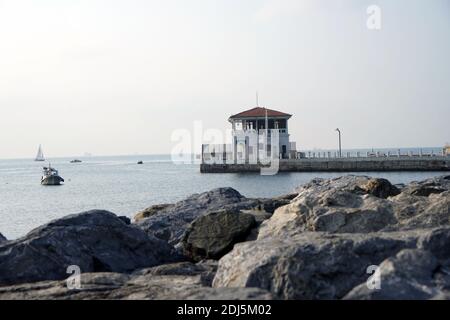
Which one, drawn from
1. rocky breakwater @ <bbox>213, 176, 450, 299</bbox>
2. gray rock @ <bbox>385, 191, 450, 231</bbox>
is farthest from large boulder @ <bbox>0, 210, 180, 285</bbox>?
gray rock @ <bbox>385, 191, 450, 231</bbox>

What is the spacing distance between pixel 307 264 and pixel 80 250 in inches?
137

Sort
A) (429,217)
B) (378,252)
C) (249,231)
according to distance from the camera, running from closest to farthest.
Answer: (378,252) → (429,217) → (249,231)

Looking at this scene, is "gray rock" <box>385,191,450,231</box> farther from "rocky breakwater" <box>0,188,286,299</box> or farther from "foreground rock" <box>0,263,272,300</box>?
"foreground rock" <box>0,263,272,300</box>

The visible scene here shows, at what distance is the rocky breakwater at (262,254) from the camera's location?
4785 mm

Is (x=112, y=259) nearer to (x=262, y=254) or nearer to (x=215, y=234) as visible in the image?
(x=215, y=234)

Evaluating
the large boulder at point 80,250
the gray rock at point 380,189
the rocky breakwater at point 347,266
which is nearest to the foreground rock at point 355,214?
the rocky breakwater at point 347,266

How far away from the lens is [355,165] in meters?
62.7

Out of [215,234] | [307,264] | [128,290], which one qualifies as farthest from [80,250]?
[307,264]

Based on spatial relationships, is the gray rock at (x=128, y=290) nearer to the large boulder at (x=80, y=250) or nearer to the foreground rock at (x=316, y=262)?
the foreground rock at (x=316, y=262)

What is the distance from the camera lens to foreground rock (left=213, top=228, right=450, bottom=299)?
4910mm

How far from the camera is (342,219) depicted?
7352 mm
